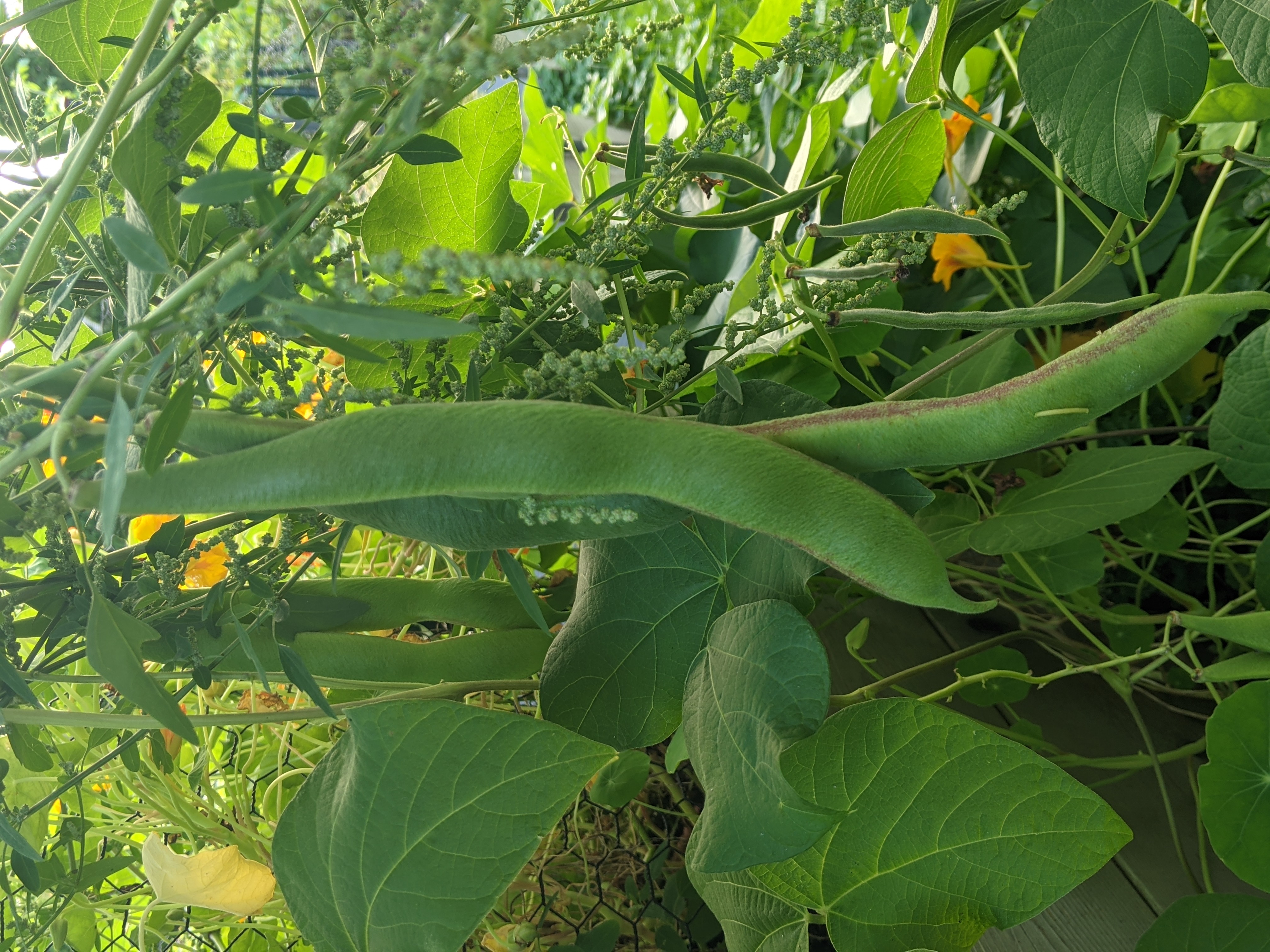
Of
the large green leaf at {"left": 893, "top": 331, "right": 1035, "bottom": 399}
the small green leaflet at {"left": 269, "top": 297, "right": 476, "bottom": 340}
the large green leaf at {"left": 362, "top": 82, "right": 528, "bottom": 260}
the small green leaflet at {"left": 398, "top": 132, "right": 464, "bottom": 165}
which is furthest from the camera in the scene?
the large green leaf at {"left": 893, "top": 331, "right": 1035, "bottom": 399}

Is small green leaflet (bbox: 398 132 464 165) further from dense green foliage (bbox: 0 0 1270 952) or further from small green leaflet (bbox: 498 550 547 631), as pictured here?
small green leaflet (bbox: 498 550 547 631)

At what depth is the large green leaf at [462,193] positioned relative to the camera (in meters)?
0.39

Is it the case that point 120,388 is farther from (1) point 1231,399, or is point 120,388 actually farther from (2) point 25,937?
(1) point 1231,399

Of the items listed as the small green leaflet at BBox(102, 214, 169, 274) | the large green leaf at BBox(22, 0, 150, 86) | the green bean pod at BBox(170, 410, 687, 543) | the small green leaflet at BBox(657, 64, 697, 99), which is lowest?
the green bean pod at BBox(170, 410, 687, 543)

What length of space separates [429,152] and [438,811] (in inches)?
10.3

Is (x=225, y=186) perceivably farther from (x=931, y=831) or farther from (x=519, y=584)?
(x=931, y=831)

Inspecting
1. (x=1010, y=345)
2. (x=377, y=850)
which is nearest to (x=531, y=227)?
(x=1010, y=345)

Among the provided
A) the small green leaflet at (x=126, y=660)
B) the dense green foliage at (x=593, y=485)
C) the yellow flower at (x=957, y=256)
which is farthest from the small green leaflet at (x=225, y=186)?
the yellow flower at (x=957, y=256)

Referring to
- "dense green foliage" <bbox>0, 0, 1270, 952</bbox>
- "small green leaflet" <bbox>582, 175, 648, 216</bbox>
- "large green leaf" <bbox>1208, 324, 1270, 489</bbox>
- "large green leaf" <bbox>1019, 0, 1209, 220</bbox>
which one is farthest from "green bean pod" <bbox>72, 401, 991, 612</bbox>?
"large green leaf" <bbox>1208, 324, 1270, 489</bbox>

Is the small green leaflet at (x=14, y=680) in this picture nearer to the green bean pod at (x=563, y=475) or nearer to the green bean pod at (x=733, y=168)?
the green bean pod at (x=563, y=475)

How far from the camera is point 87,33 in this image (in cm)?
34

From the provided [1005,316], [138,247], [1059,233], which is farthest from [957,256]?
[138,247]

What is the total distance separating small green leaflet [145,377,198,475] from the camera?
0.68 ft

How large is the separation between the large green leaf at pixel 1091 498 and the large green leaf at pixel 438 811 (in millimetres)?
261
